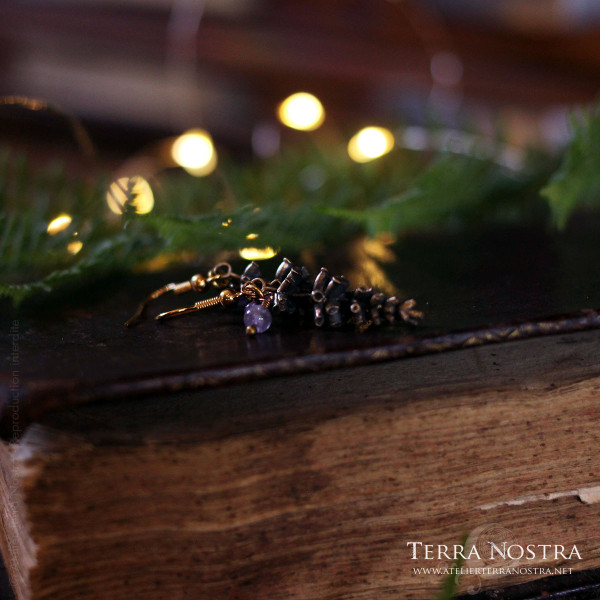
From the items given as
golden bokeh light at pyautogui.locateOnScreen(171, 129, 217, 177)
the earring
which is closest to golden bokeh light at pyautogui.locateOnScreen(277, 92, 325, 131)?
golden bokeh light at pyautogui.locateOnScreen(171, 129, 217, 177)

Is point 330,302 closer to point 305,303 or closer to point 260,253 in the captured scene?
point 305,303

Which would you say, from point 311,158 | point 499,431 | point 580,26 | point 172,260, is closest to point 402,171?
point 311,158

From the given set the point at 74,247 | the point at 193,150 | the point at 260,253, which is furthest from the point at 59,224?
the point at 193,150

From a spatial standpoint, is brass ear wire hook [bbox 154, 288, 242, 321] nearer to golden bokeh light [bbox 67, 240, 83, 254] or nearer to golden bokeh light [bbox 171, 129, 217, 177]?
golden bokeh light [bbox 67, 240, 83, 254]

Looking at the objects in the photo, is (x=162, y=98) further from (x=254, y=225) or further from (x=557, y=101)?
(x=254, y=225)

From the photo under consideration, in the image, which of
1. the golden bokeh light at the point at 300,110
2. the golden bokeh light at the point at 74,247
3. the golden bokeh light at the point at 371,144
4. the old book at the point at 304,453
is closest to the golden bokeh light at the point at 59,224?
the golden bokeh light at the point at 74,247
